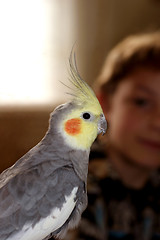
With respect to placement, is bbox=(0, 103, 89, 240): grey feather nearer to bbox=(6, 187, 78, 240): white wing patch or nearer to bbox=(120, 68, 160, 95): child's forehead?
bbox=(6, 187, 78, 240): white wing patch

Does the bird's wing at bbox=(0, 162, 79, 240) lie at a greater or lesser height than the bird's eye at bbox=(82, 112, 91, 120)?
lesser


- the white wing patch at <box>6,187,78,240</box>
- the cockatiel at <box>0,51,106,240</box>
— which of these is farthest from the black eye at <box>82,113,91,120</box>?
the white wing patch at <box>6,187,78,240</box>

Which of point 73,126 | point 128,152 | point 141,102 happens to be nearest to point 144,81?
point 141,102

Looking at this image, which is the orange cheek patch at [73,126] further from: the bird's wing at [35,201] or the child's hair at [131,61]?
the child's hair at [131,61]

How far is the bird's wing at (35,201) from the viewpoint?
0.38 metres

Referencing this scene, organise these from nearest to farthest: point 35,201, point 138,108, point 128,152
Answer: point 35,201, point 138,108, point 128,152

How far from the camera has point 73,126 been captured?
41 cm

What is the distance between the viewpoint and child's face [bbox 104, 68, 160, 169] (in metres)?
0.79

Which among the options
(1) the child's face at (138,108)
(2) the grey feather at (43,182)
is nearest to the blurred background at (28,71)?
(2) the grey feather at (43,182)

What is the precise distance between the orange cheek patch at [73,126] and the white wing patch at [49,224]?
0.28 feet

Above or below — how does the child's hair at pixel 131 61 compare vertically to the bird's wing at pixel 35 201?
above

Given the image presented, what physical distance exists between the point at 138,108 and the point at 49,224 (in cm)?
47

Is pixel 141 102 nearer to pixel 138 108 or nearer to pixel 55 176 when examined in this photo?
pixel 138 108

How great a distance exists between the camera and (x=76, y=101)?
381mm
